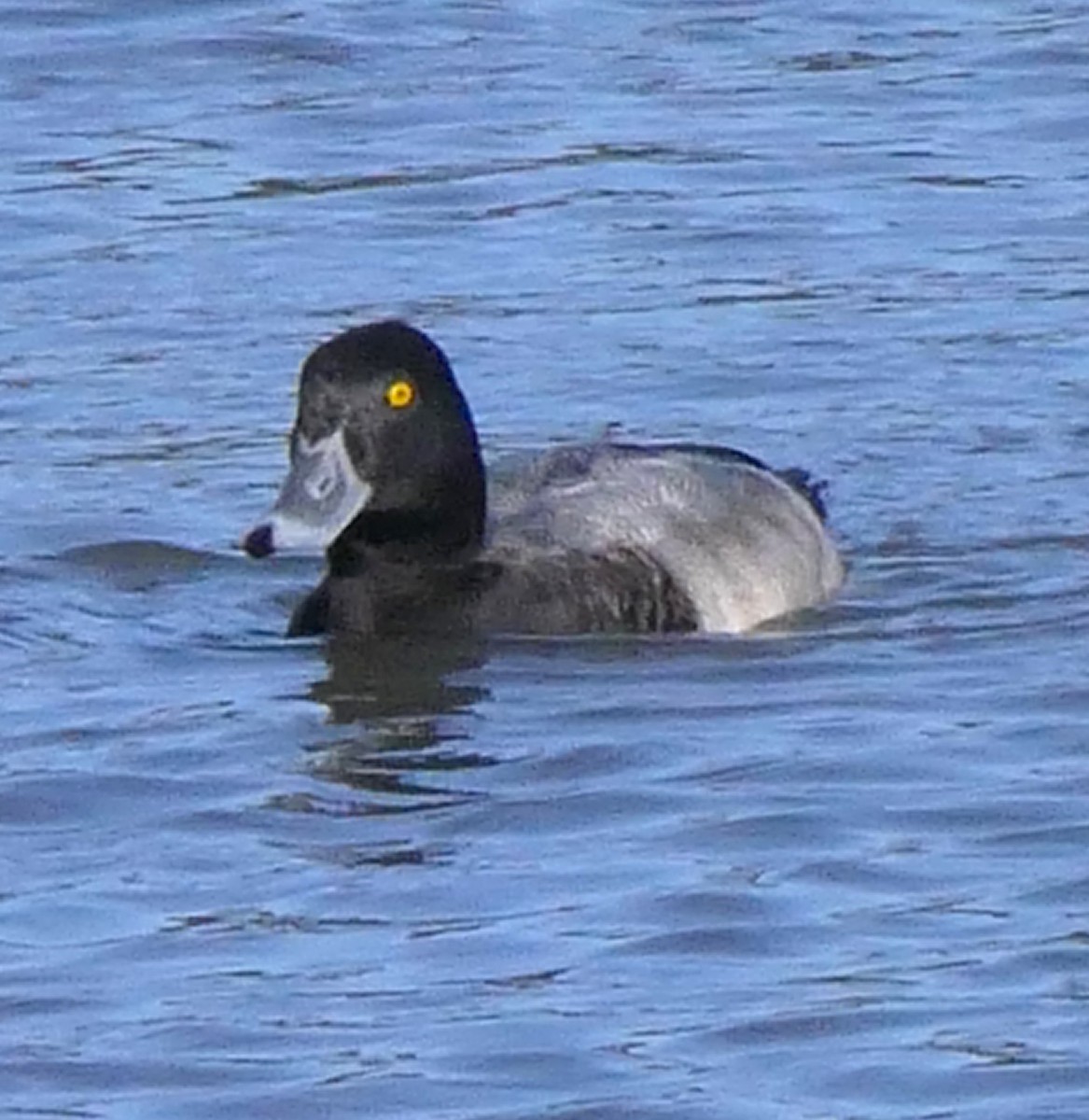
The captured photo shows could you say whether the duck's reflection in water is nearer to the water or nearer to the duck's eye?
the water

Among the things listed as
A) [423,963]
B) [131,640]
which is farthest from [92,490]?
[423,963]

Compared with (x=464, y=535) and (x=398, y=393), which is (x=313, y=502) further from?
(x=464, y=535)

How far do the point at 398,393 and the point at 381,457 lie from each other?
16 cm

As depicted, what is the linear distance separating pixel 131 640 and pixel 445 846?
2311 mm

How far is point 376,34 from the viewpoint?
18094 millimetres

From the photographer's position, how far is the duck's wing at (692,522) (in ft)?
37.8

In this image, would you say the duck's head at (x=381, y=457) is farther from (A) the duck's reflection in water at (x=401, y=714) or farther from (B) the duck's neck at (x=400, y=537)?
(A) the duck's reflection in water at (x=401, y=714)

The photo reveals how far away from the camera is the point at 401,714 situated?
35.2ft

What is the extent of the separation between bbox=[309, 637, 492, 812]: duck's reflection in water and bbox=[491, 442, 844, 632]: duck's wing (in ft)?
1.69

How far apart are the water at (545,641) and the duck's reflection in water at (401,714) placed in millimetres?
20

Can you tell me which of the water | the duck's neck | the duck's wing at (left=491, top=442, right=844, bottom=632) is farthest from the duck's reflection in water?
the duck's wing at (left=491, top=442, right=844, bottom=632)

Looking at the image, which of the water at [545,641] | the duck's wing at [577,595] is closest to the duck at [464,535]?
the duck's wing at [577,595]

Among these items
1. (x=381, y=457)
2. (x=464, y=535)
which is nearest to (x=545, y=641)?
(x=464, y=535)

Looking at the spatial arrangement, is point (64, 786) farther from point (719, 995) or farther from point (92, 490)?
point (92, 490)
